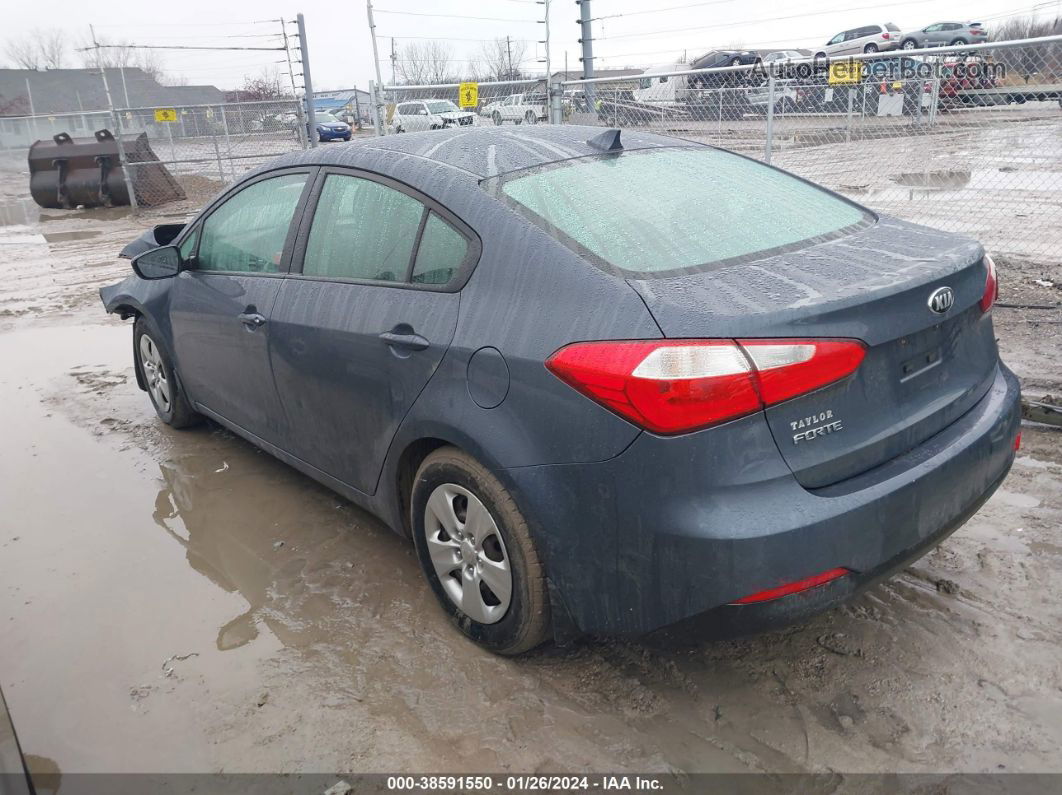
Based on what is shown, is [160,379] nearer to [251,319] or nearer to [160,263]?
[160,263]

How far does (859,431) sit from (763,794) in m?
0.99

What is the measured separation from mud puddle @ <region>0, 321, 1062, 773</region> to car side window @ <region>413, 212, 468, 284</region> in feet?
4.08

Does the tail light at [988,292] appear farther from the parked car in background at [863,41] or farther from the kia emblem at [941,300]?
the parked car in background at [863,41]

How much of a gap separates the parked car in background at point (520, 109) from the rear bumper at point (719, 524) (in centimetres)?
874

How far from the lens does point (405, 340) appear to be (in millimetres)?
2768

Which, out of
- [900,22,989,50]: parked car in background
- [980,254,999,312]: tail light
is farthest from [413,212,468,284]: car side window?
[900,22,989,50]: parked car in background

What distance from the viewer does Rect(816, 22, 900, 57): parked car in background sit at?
92.1ft

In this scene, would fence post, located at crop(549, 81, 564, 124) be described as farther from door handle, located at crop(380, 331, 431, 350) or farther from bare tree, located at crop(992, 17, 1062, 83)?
door handle, located at crop(380, 331, 431, 350)

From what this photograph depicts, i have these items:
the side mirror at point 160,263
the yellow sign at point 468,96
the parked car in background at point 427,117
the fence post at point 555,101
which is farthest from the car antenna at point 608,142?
the parked car in background at point 427,117

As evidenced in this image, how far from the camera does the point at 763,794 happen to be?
86.5 inches

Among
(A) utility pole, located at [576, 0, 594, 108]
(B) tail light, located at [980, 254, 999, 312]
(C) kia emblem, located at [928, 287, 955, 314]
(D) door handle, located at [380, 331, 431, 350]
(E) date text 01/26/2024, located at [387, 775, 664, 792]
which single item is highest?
(A) utility pole, located at [576, 0, 594, 108]

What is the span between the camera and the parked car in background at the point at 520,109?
35.6 feet

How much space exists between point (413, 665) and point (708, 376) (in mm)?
1457

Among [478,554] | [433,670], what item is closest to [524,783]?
[433,670]
